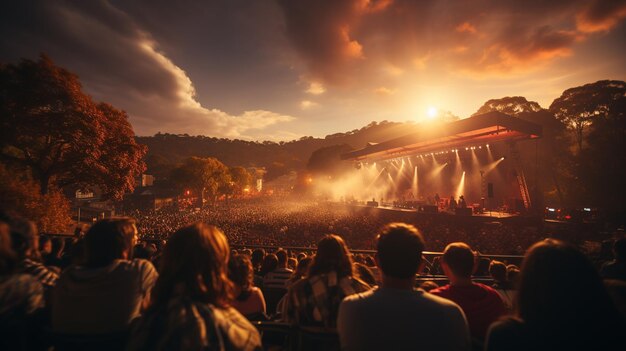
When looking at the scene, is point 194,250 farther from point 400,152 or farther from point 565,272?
point 400,152

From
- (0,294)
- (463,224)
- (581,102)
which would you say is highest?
(581,102)

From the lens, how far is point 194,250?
142 centimetres

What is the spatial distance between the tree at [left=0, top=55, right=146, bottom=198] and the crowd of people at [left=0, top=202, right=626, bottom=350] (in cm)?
1320

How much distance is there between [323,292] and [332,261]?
1.00ft

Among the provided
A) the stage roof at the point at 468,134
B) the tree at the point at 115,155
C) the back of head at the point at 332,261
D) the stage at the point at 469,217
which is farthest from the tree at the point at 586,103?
the tree at the point at 115,155

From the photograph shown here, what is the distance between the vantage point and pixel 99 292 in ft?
5.93

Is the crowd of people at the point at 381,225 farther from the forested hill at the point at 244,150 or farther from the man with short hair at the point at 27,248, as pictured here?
the forested hill at the point at 244,150

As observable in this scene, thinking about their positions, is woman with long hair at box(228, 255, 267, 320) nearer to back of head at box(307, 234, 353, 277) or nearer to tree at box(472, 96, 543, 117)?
back of head at box(307, 234, 353, 277)

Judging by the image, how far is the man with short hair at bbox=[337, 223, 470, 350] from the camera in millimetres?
1396

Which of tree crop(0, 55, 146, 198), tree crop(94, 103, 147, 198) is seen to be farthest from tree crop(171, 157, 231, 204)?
tree crop(94, 103, 147, 198)

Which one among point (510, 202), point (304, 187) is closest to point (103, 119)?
point (510, 202)

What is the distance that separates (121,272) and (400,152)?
25852mm

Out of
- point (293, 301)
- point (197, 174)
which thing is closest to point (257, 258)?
point (293, 301)

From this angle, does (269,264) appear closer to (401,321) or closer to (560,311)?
(401,321)
